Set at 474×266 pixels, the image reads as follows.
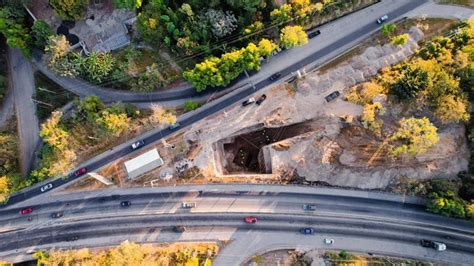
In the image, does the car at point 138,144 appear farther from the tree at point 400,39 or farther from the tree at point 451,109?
the tree at point 451,109

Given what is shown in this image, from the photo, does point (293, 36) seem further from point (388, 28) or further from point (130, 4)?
point (130, 4)

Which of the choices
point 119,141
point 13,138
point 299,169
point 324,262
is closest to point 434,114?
point 299,169

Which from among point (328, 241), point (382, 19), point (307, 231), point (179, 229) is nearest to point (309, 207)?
point (307, 231)

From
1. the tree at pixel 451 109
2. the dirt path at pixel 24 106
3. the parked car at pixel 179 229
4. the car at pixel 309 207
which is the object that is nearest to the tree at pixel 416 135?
the tree at pixel 451 109

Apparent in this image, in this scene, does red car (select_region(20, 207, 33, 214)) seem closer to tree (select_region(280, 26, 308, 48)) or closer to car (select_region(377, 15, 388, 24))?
tree (select_region(280, 26, 308, 48))

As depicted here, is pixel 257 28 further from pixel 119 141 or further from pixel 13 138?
pixel 13 138

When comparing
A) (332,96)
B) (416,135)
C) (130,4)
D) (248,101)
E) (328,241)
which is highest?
(130,4)
